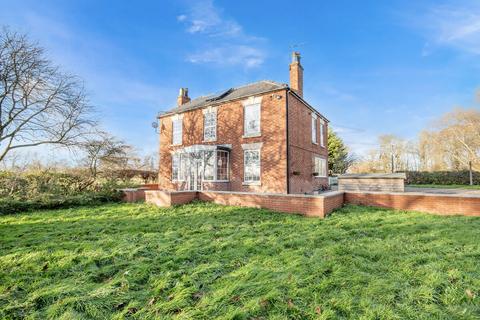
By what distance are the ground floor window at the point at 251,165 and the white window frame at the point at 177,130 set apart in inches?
242

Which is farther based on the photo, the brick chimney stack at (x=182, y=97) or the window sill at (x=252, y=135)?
the brick chimney stack at (x=182, y=97)

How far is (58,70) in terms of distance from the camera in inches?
503

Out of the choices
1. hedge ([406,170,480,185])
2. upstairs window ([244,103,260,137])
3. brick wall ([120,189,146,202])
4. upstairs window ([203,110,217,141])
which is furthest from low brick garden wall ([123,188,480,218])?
hedge ([406,170,480,185])

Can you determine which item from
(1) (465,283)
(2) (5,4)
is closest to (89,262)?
(1) (465,283)

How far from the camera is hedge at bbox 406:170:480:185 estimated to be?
25191mm

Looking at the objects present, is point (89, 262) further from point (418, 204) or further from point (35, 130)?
→ point (35, 130)

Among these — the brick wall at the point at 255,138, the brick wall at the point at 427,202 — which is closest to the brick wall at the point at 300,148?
the brick wall at the point at 255,138

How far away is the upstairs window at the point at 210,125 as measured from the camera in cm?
1595

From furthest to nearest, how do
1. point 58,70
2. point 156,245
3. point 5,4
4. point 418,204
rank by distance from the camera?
point 58,70 → point 5,4 → point 418,204 → point 156,245

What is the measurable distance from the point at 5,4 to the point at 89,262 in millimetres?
12134

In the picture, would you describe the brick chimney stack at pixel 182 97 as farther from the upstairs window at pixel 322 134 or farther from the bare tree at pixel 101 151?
the upstairs window at pixel 322 134

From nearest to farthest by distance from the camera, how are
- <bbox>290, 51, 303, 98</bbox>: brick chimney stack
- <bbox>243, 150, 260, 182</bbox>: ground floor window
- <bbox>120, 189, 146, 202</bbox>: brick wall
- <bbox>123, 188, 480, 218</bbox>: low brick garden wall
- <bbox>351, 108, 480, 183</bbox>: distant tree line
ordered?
<bbox>123, 188, 480, 218</bbox>: low brick garden wall
<bbox>120, 189, 146, 202</bbox>: brick wall
<bbox>243, 150, 260, 182</bbox>: ground floor window
<bbox>290, 51, 303, 98</bbox>: brick chimney stack
<bbox>351, 108, 480, 183</bbox>: distant tree line

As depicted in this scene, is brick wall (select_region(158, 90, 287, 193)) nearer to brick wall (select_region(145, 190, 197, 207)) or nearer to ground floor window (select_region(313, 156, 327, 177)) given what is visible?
brick wall (select_region(145, 190, 197, 207))

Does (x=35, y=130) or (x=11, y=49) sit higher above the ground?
(x=11, y=49)
